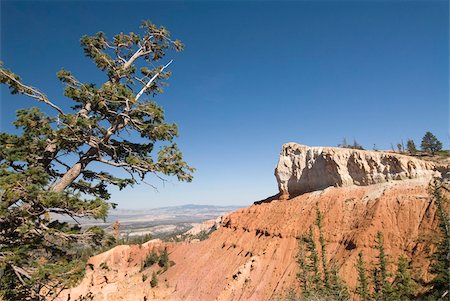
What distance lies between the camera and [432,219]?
29781 mm

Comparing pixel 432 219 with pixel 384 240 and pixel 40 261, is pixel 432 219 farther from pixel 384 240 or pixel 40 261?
pixel 40 261

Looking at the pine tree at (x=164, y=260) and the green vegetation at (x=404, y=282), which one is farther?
the pine tree at (x=164, y=260)

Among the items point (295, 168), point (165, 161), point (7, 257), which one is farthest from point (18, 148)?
point (295, 168)

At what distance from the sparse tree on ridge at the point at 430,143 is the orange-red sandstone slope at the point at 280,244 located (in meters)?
37.6

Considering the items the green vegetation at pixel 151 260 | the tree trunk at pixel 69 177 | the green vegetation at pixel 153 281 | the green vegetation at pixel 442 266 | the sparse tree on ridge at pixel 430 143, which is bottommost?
the green vegetation at pixel 153 281

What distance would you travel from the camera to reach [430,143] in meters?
67.4

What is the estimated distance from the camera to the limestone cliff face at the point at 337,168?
35.6m

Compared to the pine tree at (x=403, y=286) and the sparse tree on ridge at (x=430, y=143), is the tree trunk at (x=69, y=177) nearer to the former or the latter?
the pine tree at (x=403, y=286)

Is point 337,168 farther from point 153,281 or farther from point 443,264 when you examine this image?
point 153,281

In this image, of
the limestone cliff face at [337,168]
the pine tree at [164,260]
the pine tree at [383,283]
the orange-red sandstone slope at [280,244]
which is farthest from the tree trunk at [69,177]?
the pine tree at [164,260]

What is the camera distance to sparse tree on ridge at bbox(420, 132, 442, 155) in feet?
216

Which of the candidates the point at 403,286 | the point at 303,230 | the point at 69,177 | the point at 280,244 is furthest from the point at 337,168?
the point at 69,177

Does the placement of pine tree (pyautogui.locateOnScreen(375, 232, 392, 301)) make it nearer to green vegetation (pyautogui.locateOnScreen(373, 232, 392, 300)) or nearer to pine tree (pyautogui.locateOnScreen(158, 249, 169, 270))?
green vegetation (pyautogui.locateOnScreen(373, 232, 392, 300))

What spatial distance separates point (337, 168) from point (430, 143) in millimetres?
38416
